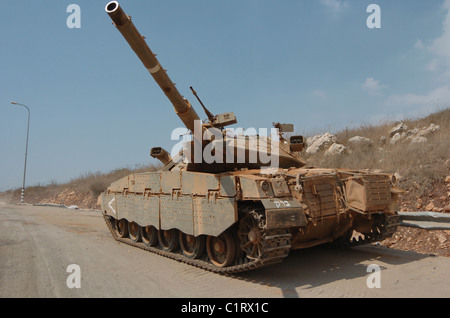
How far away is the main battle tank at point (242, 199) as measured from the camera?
5969 mm

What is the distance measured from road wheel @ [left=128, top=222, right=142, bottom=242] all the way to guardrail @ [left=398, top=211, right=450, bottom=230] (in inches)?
267

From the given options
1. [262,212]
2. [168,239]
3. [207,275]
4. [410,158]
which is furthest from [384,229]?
[410,158]

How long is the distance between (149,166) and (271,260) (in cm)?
2431

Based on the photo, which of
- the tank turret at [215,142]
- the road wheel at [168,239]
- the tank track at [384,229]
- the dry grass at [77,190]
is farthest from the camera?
the dry grass at [77,190]

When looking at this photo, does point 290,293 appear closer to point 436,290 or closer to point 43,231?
point 436,290

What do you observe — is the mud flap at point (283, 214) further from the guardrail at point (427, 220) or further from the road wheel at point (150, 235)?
the road wheel at point (150, 235)

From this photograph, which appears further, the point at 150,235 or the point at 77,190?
the point at 77,190

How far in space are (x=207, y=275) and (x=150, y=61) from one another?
403 centimetres

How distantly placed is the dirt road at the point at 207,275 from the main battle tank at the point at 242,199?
432 mm

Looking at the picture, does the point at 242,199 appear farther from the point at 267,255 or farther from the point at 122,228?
the point at 122,228

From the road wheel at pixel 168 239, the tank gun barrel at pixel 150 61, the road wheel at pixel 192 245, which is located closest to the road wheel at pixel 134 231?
the road wheel at pixel 168 239

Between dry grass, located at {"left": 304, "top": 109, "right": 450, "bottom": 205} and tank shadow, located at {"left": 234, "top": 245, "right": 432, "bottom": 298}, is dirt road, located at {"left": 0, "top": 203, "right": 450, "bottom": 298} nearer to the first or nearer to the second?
tank shadow, located at {"left": 234, "top": 245, "right": 432, "bottom": 298}

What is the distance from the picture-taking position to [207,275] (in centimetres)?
665

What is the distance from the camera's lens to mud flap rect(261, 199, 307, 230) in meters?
5.60
